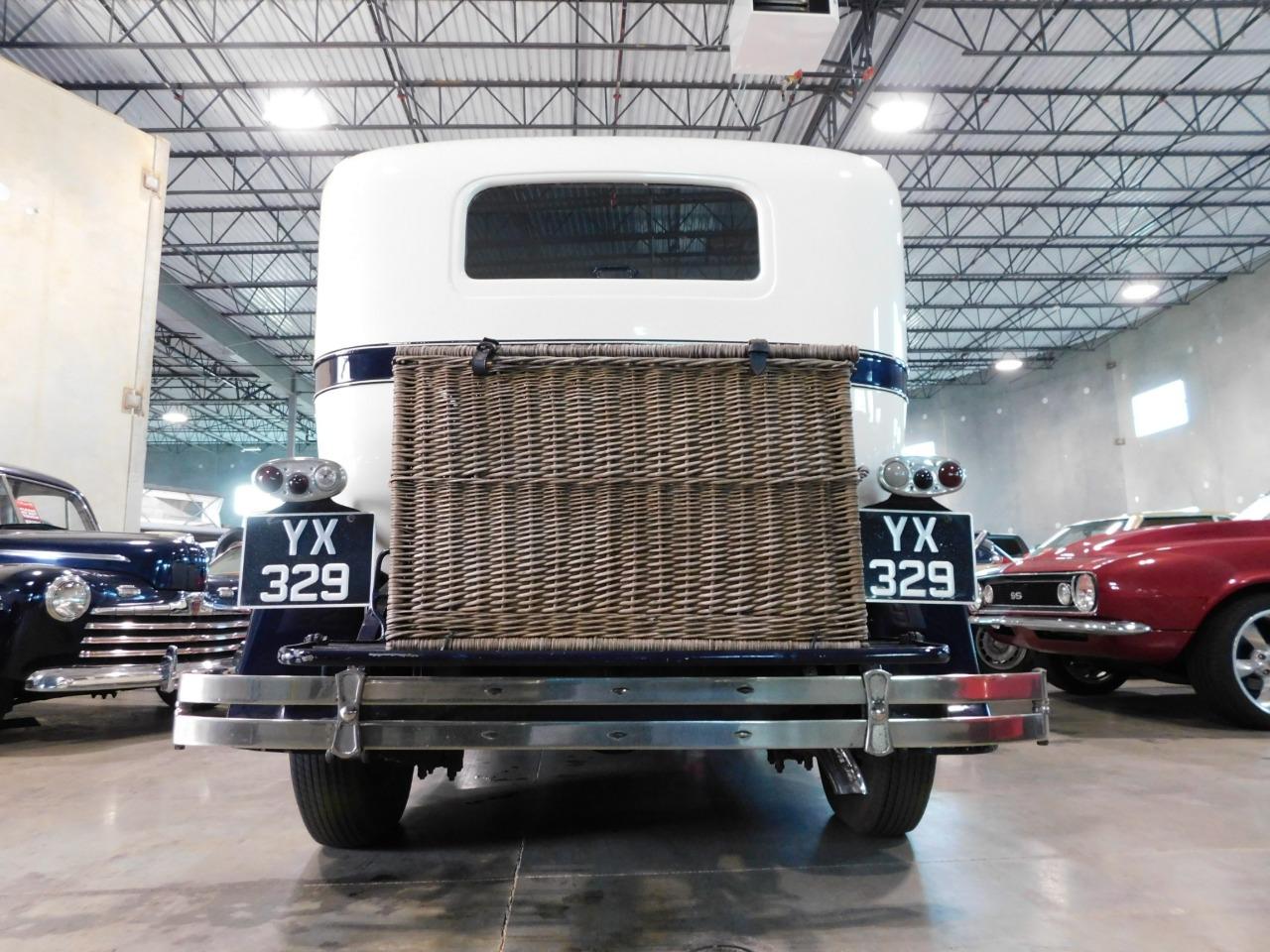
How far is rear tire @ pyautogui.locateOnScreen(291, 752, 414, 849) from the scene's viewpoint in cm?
245

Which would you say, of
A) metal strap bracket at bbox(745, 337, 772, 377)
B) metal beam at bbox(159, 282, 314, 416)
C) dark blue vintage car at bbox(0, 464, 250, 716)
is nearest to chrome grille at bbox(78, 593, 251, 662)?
dark blue vintage car at bbox(0, 464, 250, 716)

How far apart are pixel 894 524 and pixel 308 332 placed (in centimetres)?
2132

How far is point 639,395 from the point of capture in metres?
1.99

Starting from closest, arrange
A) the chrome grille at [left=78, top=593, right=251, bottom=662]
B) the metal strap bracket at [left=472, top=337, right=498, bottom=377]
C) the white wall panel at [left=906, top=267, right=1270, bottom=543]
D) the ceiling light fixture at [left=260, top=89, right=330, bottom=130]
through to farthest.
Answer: the metal strap bracket at [left=472, top=337, right=498, bottom=377], the chrome grille at [left=78, top=593, right=251, bottom=662], the ceiling light fixture at [left=260, top=89, right=330, bottom=130], the white wall panel at [left=906, top=267, right=1270, bottom=543]

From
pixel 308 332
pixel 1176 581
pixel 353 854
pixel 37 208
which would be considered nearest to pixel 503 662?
pixel 353 854

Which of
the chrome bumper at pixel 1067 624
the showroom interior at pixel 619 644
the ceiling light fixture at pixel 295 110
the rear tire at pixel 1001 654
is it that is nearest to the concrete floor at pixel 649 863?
the showroom interior at pixel 619 644

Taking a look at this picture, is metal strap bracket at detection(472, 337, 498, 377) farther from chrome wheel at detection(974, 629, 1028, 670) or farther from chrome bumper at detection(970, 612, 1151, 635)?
chrome wheel at detection(974, 629, 1028, 670)

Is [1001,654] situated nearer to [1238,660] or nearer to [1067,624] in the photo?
[1067,624]

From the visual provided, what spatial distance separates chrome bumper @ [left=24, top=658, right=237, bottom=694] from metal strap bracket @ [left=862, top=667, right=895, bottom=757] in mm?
3575

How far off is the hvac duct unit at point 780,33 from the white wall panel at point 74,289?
6.23 m

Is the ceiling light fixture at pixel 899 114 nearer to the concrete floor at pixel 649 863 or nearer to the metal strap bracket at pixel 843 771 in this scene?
the concrete floor at pixel 649 863

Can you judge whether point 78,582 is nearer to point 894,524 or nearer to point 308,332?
point 894,524

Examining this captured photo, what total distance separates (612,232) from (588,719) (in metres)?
1.51

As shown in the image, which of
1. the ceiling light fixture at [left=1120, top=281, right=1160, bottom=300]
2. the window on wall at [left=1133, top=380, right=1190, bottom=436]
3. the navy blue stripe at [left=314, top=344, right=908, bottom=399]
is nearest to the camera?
the navy blue stripe at [left=314, top=344, right=908, bottom=399]
